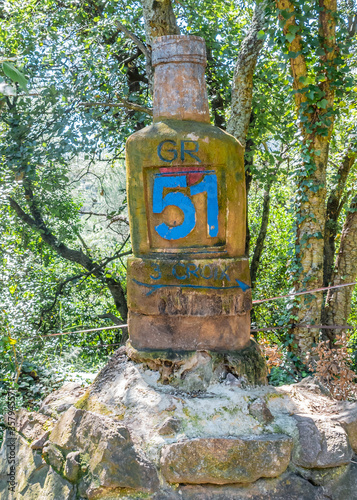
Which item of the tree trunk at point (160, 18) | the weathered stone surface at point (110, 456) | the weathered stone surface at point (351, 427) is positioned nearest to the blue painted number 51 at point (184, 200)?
the weathered stone surface at point (110, 456)

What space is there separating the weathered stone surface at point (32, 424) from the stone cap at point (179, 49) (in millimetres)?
2628

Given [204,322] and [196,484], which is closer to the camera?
[196,484]

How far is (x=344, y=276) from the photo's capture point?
19.1ft

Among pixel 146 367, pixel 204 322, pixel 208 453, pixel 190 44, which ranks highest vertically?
pixel 190 44

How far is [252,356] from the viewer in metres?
3.24

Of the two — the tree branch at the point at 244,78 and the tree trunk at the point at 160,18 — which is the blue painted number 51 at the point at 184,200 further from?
the tree branch at the point at 244,78

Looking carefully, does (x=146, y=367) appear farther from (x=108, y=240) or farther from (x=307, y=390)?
(x=108, y=240)

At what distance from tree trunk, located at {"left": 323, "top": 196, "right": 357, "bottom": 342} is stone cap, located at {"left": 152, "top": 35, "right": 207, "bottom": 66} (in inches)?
124

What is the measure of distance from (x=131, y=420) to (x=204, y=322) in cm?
77

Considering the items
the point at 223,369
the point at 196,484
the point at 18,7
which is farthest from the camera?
the point at 18,7

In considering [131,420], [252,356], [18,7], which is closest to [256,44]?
[18,7]

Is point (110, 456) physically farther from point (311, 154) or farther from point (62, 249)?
point (62, 249)

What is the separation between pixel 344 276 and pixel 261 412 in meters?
3.36

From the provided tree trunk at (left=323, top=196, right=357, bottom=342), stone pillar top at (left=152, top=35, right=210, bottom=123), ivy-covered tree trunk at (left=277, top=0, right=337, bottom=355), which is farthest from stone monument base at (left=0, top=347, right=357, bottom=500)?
tree trunk at (left=323, top=196, right=357, bottom=342)
